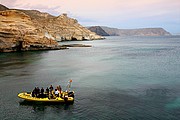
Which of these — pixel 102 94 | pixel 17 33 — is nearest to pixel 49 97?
pixel 102 94

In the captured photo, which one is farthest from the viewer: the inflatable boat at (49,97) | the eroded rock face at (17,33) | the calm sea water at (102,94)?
the eroded rock face at (17,33)

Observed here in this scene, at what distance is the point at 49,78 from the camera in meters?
44.7

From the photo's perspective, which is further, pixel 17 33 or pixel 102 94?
pixel 17 33

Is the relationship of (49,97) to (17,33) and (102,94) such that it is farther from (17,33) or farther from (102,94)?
(17,33)

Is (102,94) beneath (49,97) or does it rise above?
beneath

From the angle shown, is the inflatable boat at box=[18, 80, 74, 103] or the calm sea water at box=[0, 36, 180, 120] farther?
the inflatable boat at box=[18, 80, 74, 103]

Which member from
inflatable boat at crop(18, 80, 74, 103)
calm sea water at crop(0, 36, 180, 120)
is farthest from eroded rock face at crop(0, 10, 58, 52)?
inflatable boat at crop(18, 80, 74, 103)

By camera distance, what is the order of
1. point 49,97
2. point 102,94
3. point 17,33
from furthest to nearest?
point 17,33, point 102,94, point 49,97

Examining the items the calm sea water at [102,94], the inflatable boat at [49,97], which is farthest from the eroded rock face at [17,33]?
the inflatable boat at [49,97]

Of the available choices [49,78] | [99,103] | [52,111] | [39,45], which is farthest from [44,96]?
[39,45]

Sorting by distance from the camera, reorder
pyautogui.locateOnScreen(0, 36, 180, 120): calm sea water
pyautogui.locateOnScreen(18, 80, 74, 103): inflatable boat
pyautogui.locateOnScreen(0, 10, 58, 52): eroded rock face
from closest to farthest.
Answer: pyautogui.locateOnScreen(0, 36, 180, 120): calm sea water → pyautogui.locateOnScreen(18, 80, 74, 103): inflatable boat → pyautogui.locateOnScreen(0, 10, 58, 52): eroded rock face

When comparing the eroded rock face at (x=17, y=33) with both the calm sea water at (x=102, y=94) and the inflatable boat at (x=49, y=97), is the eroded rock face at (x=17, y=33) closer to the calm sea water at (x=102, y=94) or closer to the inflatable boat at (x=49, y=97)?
the calm sea water at (x=102, y=94)

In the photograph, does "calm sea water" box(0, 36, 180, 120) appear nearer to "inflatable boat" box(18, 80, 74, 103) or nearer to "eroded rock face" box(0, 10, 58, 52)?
"inflatable boat" box(18, 80, 74, 103)

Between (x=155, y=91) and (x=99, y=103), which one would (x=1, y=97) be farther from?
(x=155, y=91)
